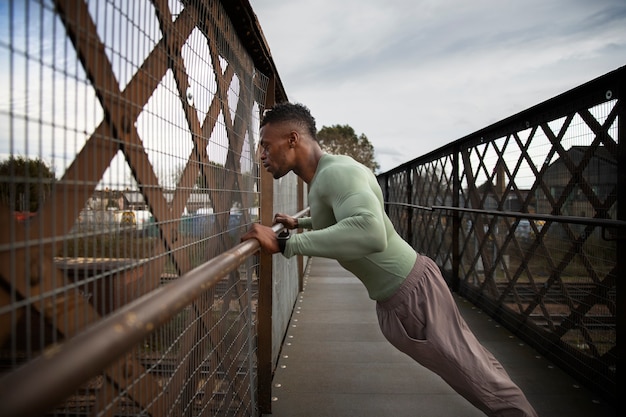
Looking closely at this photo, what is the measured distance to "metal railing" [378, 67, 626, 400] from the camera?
9.73 ft

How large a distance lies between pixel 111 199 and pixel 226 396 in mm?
1306

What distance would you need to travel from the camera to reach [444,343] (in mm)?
2068

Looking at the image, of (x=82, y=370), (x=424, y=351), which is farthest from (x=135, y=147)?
(x=424, y=351)

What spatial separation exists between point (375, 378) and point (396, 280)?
1.54 m

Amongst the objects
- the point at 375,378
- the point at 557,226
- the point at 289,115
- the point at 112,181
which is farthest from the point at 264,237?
the point at 557,226

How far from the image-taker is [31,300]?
704mm

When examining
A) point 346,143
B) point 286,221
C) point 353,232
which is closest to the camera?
point 353,232

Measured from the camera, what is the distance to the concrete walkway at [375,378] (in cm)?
290

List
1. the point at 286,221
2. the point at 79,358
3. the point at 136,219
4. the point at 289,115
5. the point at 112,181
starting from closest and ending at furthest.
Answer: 1. the point at 79,358
2. the point at 112,181
3. the point at 136,219
4. the point at 289,115
5. the point at 286,221

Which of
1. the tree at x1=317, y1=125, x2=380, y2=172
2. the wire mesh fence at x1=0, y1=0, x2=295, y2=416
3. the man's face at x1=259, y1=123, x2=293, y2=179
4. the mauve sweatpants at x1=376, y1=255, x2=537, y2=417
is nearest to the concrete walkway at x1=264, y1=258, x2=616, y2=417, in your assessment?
the mauve sweatpants at x1=376, y1=255, x2=537, y2=417

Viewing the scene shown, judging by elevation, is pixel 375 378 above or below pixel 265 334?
below

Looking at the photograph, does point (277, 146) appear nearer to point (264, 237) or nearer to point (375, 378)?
point (264, 237)

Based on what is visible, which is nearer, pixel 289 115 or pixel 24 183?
pixel 24 183

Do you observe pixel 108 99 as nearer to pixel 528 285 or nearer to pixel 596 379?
pixel 596 379
